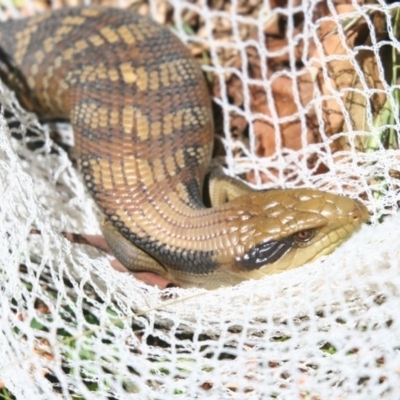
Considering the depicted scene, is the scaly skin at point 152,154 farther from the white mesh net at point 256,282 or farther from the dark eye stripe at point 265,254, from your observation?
the white mesh net at point 256,282

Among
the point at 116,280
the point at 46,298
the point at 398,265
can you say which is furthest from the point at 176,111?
the point at 398,265

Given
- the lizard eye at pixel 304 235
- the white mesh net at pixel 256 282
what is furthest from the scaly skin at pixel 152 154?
the white mesh net at pixel 256 282

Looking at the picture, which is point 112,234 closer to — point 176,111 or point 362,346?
point 176,111

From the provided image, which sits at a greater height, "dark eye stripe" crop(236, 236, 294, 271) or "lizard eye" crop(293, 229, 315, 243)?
"lizard eye" crop(293, 229, 315, 243)

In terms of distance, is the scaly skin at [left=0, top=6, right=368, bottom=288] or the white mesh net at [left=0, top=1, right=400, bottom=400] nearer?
the white mesh net at [left=0, top=1, right=400, bottom=400]

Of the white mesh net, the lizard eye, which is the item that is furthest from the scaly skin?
the white mesh net

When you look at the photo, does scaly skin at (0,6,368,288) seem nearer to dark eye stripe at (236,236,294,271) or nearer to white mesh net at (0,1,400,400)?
dark eye stripe at (236,236,294,271)
